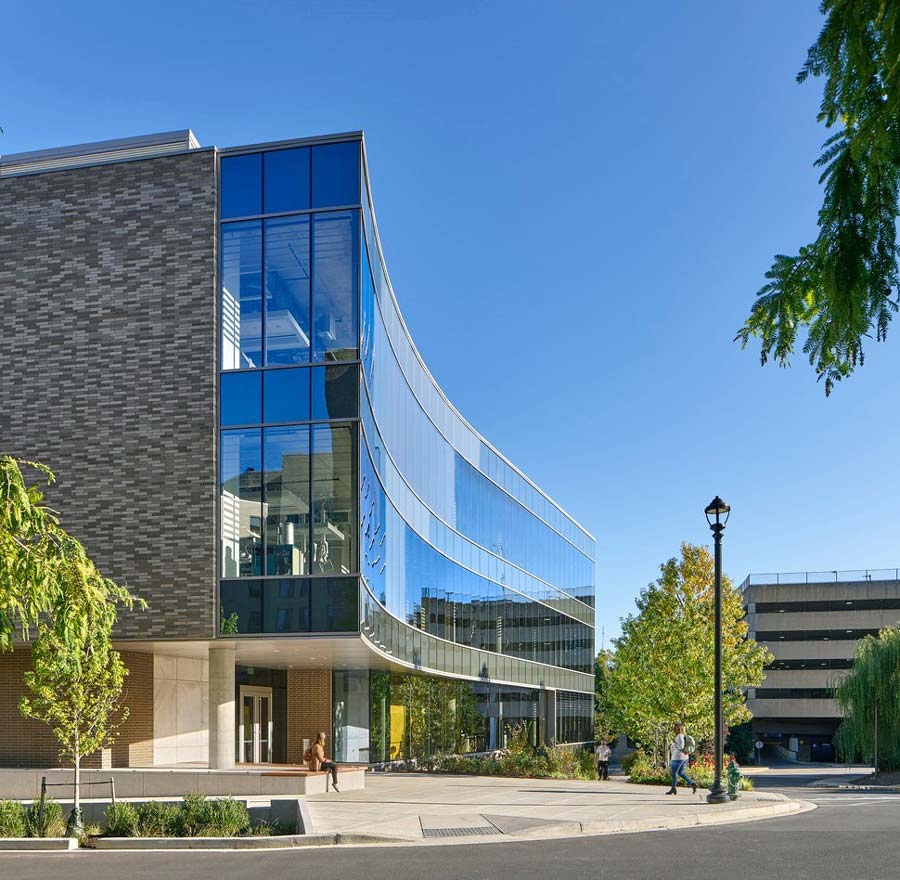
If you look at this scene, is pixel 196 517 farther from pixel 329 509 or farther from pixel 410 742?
pixel 410 742

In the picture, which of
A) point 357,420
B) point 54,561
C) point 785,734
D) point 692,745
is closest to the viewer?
point 54,561

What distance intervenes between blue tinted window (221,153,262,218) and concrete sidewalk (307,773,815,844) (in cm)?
1415

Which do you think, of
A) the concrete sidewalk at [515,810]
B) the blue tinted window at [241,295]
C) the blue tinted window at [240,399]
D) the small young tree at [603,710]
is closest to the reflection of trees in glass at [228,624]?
the concrete sidewalk at [515,810]

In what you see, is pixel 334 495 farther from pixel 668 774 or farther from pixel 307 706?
pixel 307 706

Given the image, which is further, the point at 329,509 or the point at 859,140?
the point at 329,509

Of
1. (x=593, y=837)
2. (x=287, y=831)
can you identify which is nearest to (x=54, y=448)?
(x=287, y=831)

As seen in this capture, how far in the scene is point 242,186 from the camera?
2716 centimetres

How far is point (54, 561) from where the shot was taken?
32.4ft

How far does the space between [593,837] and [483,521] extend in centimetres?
3213

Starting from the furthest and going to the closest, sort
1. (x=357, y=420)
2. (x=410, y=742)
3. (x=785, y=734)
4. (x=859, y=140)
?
(x=785, y=734) → (x=410, y=742) → (x=357, y=420) → (x=859, y=140)

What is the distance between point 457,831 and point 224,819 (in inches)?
151

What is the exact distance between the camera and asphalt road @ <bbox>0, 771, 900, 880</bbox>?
1374 cm

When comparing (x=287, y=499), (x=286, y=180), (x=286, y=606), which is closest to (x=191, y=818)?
(x=286, y=606)

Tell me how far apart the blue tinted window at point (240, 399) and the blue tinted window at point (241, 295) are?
31cm
